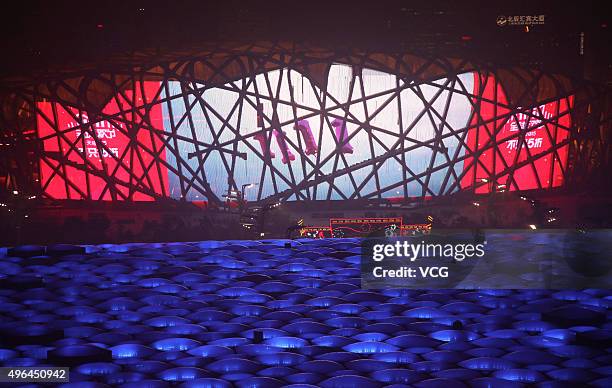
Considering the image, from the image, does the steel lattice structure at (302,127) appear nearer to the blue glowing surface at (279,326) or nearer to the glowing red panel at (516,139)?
the glowing red panel at (516,139)

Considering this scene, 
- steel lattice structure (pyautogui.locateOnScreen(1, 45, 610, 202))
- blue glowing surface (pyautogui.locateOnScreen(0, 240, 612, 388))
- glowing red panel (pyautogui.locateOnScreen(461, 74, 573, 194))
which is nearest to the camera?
blue glowing surface (pyautogui.locateOnScreen(0, 240, 612, 388))

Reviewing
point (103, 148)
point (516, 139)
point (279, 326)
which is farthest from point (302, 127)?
point (279, 326)

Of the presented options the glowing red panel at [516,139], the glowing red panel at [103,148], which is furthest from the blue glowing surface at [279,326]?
the glowing red panel at [516,139]

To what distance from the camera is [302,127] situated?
89.2ft

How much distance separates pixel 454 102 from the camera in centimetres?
2695

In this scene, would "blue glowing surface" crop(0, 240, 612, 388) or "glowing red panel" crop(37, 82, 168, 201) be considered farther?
"glowing red panel" crop(37, 82, 168, 201)

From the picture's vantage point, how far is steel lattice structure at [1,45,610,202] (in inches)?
1038

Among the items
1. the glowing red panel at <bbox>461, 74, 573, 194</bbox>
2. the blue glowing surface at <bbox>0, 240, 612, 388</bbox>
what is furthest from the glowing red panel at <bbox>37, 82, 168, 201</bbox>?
the blue glowing surface at <bbox>0, 240, 612, 388</bbox>

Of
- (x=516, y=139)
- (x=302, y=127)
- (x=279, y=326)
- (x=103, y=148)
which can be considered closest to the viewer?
(x=279, y=326)

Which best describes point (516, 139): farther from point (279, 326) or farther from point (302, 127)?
point (279, 326)

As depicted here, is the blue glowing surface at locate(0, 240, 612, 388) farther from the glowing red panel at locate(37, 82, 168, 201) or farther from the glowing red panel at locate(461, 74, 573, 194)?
the glowing red panel at locate(461, 74, 573, 194)

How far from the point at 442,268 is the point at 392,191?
16.0 metres

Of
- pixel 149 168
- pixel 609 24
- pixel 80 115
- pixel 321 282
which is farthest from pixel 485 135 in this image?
pixel 321 282

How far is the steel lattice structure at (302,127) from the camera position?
86.5 feet
